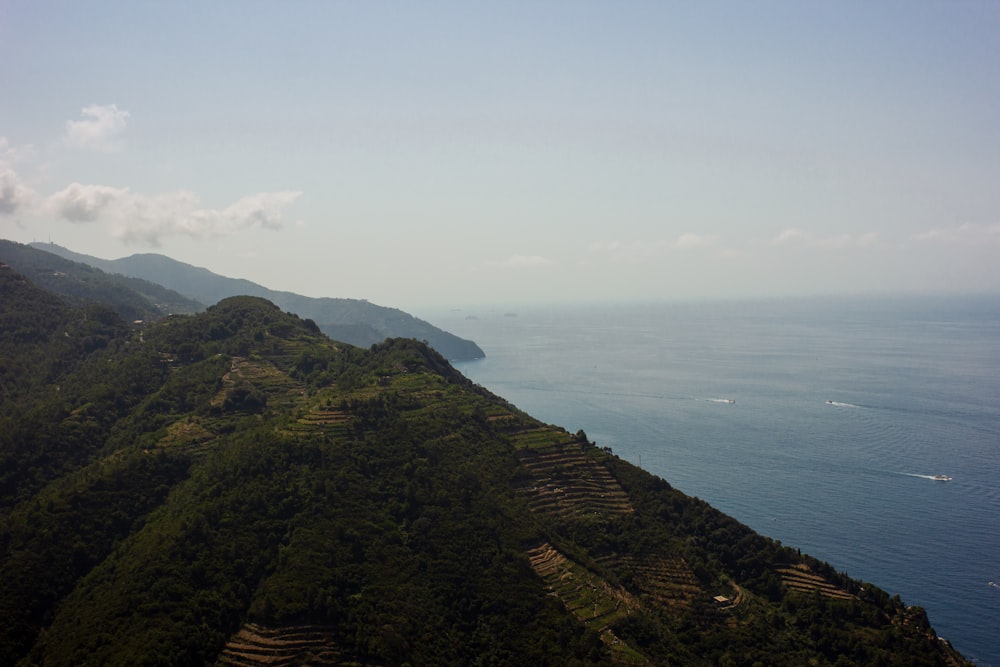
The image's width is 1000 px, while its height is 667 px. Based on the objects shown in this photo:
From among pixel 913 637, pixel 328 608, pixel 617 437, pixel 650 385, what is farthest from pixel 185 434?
pixel 650 385

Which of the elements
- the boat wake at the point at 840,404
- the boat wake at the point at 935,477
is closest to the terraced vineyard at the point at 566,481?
the boat wake at the point at 935,477

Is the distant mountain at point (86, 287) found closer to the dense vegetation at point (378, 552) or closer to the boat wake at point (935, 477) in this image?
the dense vegetation at point (378, 552)

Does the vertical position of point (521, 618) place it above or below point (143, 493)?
below

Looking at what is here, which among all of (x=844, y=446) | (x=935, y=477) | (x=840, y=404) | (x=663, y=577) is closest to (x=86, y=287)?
(x=663, y=577)

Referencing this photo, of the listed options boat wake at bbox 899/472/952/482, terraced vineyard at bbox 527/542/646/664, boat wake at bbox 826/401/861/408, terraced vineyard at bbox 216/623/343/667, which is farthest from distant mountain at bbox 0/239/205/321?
boat wake at bbox 899/472/952/482

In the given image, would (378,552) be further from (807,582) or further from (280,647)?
(807,582)

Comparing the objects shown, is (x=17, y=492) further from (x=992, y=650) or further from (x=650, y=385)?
(x=650, y=385)
